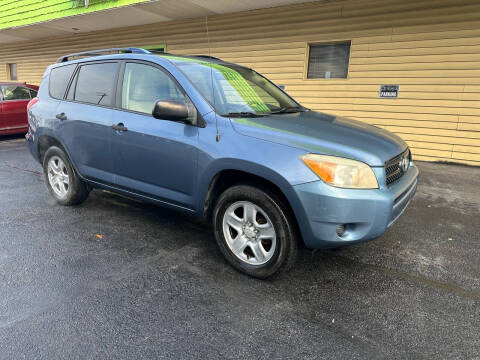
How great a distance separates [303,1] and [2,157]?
7.64 meters

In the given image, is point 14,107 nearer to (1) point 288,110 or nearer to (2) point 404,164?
(1) point 288,110

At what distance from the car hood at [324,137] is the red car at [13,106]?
348 inches

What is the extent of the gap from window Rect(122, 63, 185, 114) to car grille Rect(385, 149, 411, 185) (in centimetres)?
183

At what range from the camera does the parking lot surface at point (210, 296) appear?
2.04 meters

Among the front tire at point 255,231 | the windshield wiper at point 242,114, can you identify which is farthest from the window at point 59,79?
the front tire at point 255,231

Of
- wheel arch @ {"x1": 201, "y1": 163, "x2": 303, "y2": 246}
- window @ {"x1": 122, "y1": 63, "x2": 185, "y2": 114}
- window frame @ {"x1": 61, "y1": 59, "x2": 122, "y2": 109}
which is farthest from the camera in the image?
window frame @ {"x1": 61, "y1": 59, "x2": 122, "y2": 109}

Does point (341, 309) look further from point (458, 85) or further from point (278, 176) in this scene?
point (458, 85)

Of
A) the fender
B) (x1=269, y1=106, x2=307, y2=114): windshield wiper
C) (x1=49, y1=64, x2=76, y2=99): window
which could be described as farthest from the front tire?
(x1=49, y1=64, x2=76, y2=99): window

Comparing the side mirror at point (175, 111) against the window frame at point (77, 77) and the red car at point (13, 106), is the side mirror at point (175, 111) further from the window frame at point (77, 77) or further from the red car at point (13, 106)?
the red car at point (13, 106)

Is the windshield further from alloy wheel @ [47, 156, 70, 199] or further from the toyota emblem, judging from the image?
alloy wheel @ [47, 156, 70, 199]

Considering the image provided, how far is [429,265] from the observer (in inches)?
120

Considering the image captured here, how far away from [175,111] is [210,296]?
4.89ft

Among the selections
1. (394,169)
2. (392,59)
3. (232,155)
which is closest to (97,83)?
(232,155)

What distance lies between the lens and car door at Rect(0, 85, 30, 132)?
Result: 899 cm
